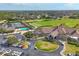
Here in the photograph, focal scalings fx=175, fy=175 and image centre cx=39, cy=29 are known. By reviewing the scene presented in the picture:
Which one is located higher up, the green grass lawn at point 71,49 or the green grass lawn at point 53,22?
the green grass lawn at point 53,22

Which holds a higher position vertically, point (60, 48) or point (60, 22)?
point (60, 22)

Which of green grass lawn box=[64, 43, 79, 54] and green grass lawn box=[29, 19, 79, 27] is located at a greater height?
green grass lawn box=[29, 19, 79, 27]

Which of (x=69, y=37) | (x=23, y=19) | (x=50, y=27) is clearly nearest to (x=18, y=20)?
(x=23, y=19)

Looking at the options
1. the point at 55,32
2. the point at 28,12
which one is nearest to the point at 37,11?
the point at 28,12

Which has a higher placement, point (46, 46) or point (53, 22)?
point (53, 22)

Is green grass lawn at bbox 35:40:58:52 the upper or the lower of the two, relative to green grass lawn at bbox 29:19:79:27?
lower

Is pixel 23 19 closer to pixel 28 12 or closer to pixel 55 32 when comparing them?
pixel 28 12

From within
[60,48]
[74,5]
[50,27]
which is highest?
[74,5]
